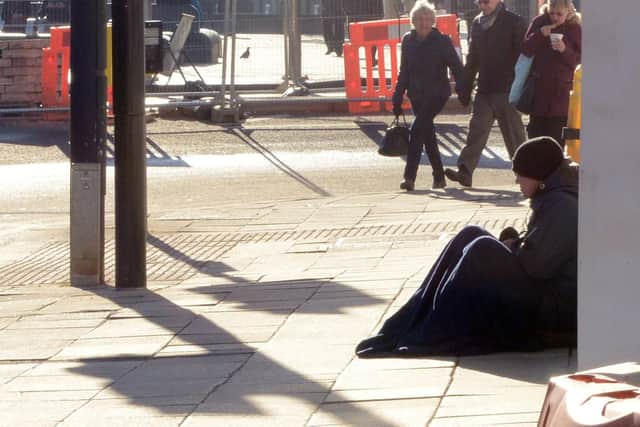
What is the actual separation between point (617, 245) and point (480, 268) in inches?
55.0

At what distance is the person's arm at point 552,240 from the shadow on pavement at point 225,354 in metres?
0.93

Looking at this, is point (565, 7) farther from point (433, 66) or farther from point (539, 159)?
point (539, 159)

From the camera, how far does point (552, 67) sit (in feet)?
33.1

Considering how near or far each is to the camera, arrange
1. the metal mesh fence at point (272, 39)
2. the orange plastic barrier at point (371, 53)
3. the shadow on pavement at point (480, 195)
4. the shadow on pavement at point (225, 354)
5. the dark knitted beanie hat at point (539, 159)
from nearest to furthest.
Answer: the shadow on pavement at point (225, 354), the dark knitted beanie hat at point (539, 159), the shadow on pavement at point (480, 195), the orange plastic barrier at point (371, 53), the metal mesh fence at point (272, 39)

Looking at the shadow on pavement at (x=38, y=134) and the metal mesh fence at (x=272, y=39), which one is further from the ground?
the metal mesh fence at (x=272, y=39)

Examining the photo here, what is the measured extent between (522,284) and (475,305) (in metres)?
0.22

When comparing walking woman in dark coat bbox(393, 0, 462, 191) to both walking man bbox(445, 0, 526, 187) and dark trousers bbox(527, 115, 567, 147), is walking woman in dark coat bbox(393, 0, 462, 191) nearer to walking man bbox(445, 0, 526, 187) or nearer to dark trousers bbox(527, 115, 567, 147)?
walking man bbox(445, 0, 526, 187)

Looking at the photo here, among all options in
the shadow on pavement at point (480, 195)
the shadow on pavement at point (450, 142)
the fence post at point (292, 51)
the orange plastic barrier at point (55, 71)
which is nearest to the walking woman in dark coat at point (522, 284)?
the shadow on pavement at point (480, 195)

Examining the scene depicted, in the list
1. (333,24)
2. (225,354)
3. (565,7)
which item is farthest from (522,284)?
(333,24)

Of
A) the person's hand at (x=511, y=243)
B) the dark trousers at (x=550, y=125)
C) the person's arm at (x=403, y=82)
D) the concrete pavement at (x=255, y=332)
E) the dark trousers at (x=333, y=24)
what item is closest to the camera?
the concrete pavement at (x=255, y=332)

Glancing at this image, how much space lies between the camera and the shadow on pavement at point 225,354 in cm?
518

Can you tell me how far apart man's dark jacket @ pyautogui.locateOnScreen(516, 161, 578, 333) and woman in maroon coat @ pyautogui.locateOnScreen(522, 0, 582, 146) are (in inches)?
174

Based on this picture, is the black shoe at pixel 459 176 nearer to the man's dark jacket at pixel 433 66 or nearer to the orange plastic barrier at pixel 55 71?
the man's dark jacket at pixel 433 66

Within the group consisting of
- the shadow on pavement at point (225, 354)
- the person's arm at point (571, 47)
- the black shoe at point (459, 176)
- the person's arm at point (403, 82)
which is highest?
the person's arm at point (571, 47)
